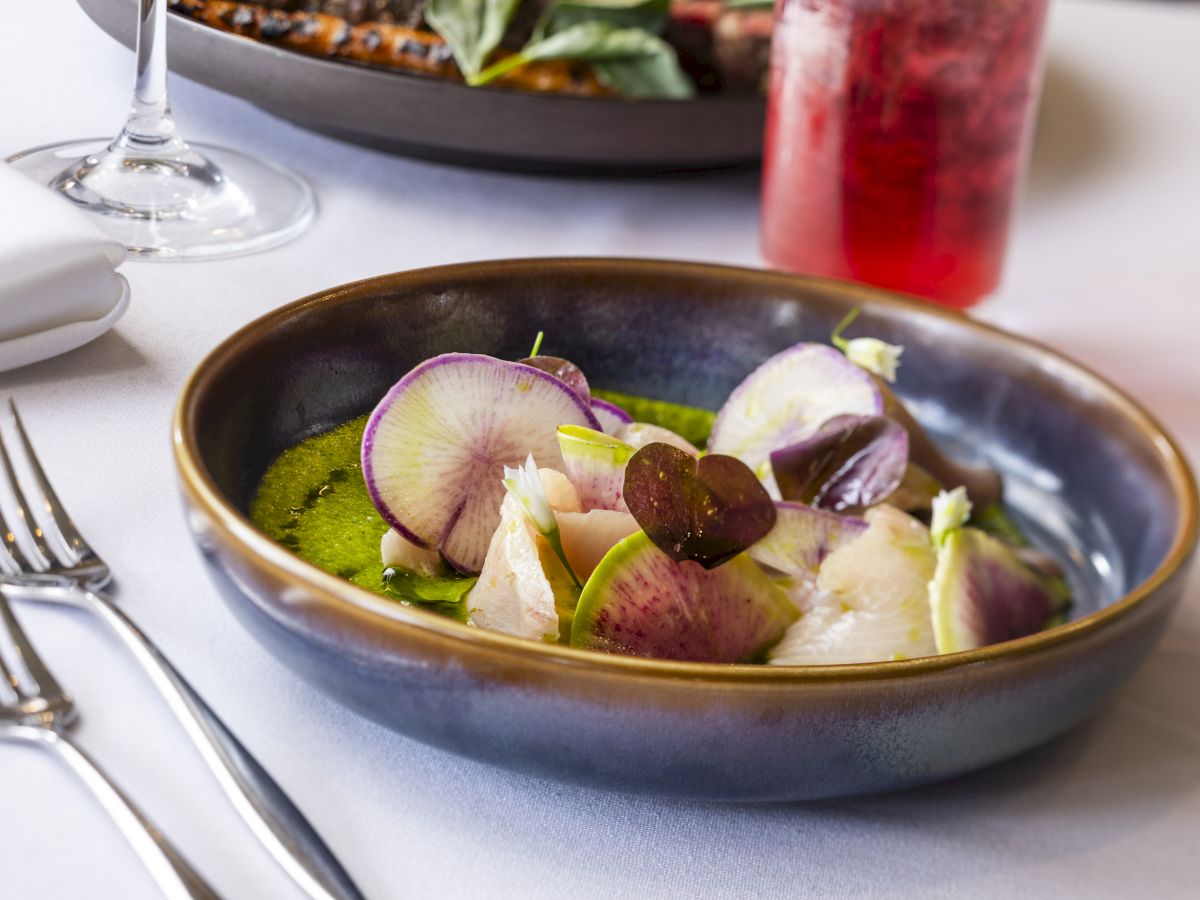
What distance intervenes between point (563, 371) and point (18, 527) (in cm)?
18

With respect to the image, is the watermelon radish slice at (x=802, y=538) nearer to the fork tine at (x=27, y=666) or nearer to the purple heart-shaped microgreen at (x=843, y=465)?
the purple heart-shaped microgreen at (x=843, y=465)

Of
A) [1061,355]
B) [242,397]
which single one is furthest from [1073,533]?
[242,397]

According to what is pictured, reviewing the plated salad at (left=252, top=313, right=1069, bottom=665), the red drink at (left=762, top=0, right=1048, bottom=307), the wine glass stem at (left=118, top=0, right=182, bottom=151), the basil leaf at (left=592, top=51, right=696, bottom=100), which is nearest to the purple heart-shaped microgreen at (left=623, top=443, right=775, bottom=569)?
the plated salad at (left=252, top=313, right=1069, bottom=665)

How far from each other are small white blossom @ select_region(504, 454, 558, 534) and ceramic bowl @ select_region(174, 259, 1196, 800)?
0.06 metres

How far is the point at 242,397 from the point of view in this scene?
44 centimetres

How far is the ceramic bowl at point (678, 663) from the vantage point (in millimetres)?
360

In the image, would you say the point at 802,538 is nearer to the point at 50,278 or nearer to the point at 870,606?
the point at 870,606

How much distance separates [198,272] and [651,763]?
0.84 ft

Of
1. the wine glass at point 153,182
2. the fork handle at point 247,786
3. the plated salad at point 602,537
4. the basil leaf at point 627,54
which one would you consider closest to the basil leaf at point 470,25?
the basil leaf at point 627,54

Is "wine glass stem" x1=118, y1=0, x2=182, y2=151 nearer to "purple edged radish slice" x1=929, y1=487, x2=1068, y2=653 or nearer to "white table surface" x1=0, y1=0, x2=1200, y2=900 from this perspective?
"white table surface" x1=0, y1=0, x2=1200, y2=900

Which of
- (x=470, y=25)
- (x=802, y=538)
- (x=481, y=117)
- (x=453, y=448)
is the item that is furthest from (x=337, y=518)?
(x=470, y=25)

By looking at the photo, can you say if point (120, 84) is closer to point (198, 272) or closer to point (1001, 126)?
point (198, 272)

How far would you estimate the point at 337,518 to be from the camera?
0.43 metres

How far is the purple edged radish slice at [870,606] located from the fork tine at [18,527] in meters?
0.22
